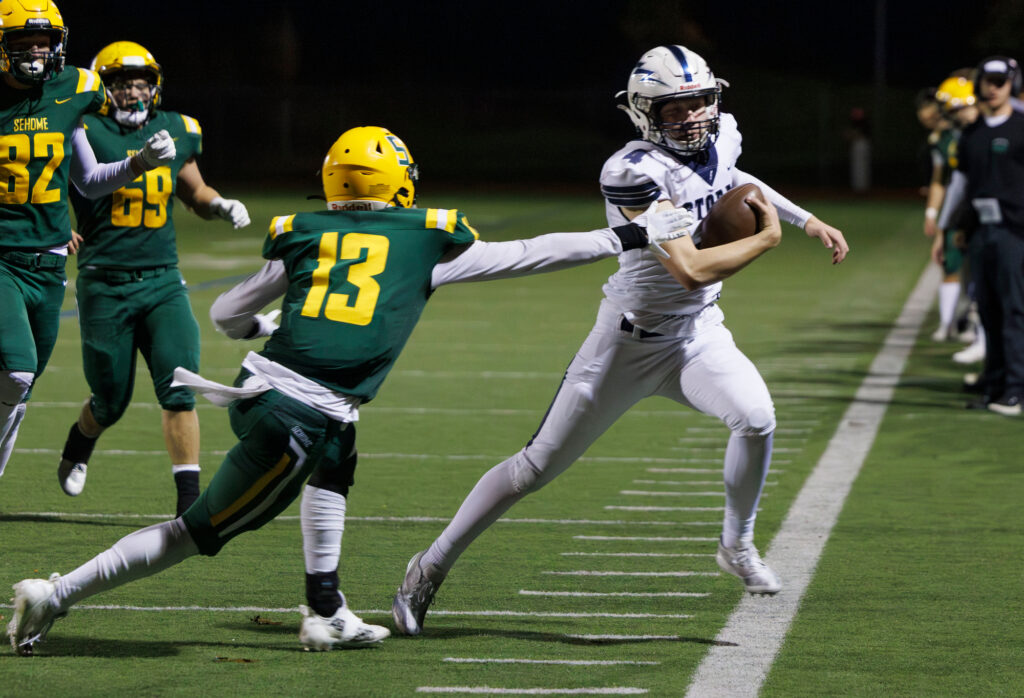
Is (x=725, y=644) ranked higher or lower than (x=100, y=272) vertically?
lower

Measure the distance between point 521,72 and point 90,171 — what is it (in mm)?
50420

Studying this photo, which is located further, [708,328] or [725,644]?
[708,328]

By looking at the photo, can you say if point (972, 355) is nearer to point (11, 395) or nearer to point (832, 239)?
point (832, 239)

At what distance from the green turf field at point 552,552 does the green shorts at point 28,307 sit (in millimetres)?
722

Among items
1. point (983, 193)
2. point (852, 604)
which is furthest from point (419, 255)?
point (983, 193)

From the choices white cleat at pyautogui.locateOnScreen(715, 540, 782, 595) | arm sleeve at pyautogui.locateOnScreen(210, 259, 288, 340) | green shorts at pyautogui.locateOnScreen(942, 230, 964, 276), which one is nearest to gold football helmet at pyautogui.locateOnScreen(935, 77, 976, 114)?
green shorts at pyautogui.locateOnScreen(942, 230, 964, 276)

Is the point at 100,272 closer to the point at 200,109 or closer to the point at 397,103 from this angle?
the point at 200,109

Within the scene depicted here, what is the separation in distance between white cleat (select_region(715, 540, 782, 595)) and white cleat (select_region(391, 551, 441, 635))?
893 millimetres

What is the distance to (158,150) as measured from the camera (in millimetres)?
5832

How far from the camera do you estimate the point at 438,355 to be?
1202 cm

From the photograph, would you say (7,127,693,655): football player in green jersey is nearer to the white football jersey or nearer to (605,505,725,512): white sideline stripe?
the white football jersey

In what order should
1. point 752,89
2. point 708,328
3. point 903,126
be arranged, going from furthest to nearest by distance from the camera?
point 752,89, point 903,126, point 708,328

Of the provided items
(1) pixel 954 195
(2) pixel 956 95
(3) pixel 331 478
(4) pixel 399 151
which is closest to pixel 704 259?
(4) pixel 399 151

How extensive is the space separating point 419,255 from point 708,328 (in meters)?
1.08
